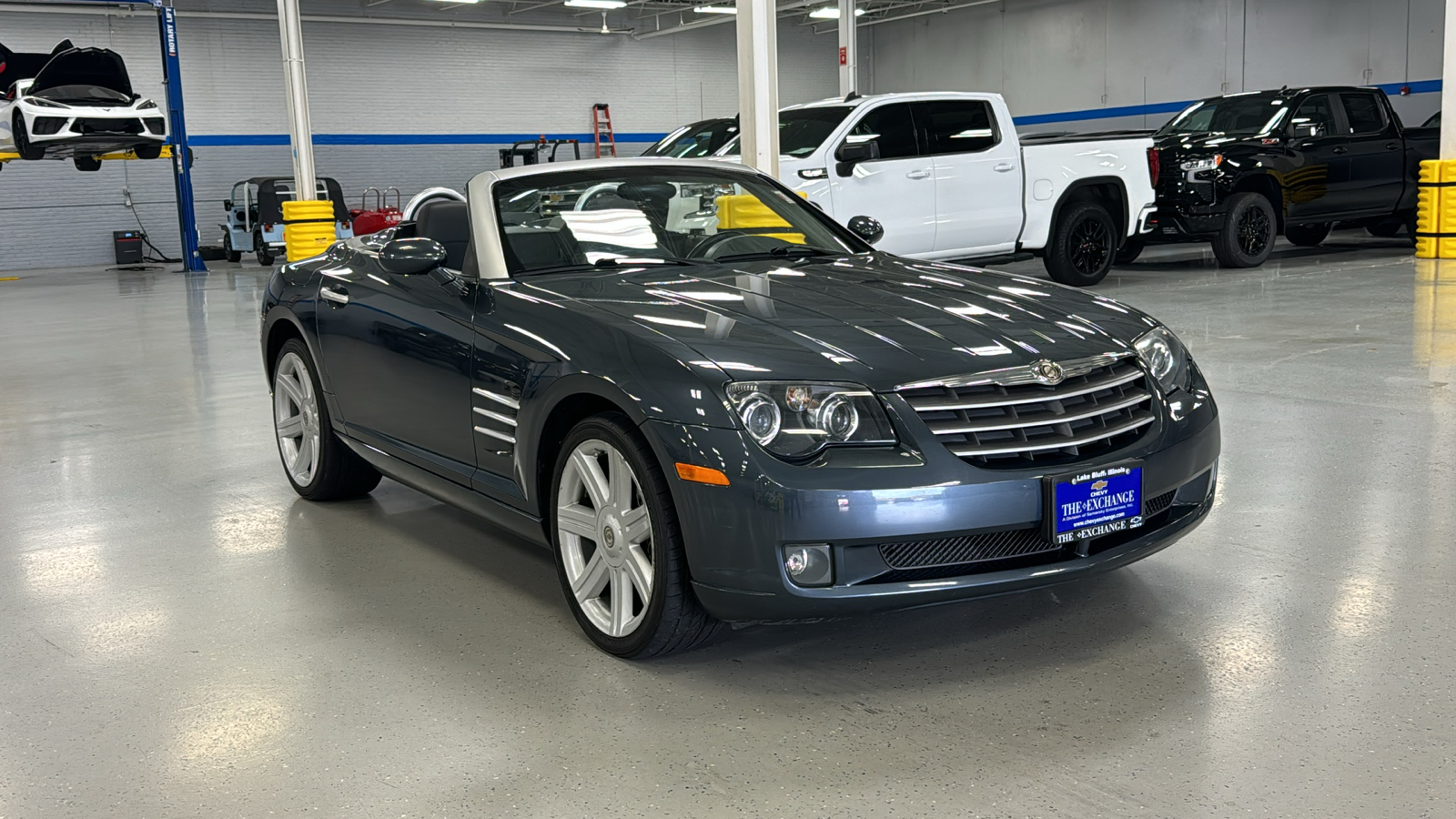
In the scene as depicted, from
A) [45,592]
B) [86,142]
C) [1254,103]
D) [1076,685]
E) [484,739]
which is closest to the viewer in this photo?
[484,739]

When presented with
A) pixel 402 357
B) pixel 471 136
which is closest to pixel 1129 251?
pixel 402 357

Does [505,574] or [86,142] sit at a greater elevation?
[86,142]

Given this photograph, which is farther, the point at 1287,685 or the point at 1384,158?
the point at 1384,158

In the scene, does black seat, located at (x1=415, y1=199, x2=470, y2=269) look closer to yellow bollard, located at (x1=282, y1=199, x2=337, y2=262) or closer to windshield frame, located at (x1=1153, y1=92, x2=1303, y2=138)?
windshield frame, located at (x1=1153, y1=92, x2=1303, y2=138)

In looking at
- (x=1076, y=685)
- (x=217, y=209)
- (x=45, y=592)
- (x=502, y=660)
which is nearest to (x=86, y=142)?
(x=217, y=209)

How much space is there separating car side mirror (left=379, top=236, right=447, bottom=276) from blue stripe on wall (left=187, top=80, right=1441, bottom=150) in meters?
22.0

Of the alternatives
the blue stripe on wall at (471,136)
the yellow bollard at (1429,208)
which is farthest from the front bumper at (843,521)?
the blue stripe on wall at (471,136)

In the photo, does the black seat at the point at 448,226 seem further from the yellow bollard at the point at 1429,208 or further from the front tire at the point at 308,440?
the yellow bollard at the point at 1429,208

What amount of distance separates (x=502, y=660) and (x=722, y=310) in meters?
1.01

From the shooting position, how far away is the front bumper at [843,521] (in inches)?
103

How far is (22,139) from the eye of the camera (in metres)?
13.9

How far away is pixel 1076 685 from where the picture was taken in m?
2.84

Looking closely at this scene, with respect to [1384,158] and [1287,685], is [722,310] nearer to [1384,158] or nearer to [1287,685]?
[1287,685]

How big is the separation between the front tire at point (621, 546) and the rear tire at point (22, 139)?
43.3 feet
